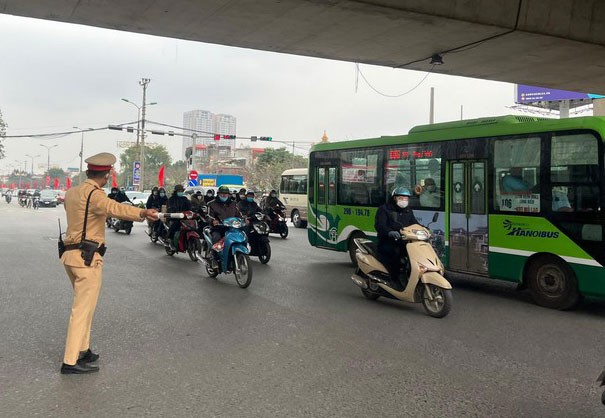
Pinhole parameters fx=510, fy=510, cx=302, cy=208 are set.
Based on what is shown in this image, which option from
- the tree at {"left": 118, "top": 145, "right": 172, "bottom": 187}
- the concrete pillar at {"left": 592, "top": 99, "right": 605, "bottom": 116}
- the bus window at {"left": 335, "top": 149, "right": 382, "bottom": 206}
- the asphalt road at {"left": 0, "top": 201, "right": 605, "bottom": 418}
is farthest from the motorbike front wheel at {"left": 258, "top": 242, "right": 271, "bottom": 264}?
the tree at {"left": 118, "top": 145, "right": 172, "bottom": 187}

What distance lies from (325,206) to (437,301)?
568 cm

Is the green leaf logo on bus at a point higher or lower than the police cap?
lower

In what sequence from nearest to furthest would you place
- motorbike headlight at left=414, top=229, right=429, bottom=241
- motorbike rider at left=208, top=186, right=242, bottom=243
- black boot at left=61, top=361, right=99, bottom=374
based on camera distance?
black boot at left=61, top=361, right=99, bottom=374 → motorbike headlight at left=414, top=229, right=429, bottom=241 → motorbike rider at left=208, top=186, right=242, bottom=243

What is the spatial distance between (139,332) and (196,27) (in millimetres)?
6100

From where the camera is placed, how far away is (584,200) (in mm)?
6793

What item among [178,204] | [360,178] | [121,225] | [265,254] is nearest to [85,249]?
[265,254]

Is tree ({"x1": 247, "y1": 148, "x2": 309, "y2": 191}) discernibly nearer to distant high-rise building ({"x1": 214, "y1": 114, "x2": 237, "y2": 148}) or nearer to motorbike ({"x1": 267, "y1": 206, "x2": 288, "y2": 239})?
distant high-rise building ({"x1": 214, "y1": 114, "x2": 237, "y2": 148})

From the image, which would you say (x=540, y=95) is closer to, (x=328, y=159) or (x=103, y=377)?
(x=328, y=159)

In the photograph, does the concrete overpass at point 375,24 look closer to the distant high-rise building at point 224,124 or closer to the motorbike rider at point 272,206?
the motorbike rider at point 272,206

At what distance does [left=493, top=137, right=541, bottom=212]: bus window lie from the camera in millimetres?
7402

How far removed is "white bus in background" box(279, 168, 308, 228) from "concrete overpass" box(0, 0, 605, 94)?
11184 millimetres

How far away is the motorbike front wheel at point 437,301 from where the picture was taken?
6.34 m

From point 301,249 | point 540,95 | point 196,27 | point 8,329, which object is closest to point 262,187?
point 540,95

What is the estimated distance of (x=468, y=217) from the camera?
8.32 m
